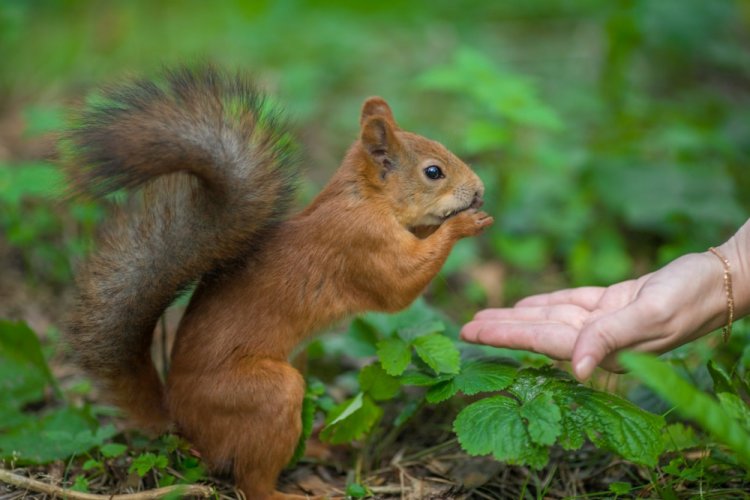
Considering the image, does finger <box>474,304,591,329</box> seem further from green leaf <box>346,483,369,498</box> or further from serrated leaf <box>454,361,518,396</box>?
green leaf <box>346,483,369,498</box>

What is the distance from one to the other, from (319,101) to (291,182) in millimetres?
2793

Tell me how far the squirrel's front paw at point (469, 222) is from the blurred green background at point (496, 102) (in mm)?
695

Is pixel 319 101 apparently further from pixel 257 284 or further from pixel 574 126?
pixel 257 284

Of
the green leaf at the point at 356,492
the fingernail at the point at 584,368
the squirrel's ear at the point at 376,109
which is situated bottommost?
the green leaf at the point at 356,492

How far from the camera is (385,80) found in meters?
5.18

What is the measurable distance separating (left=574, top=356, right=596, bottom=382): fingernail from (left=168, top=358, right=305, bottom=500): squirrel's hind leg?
0.76 meters

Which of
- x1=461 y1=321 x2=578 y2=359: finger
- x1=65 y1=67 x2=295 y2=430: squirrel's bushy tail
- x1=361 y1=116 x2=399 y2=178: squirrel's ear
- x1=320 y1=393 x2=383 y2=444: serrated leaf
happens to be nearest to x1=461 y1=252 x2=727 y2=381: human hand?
x1=461 y1=321 x2=578 y2=359: finger

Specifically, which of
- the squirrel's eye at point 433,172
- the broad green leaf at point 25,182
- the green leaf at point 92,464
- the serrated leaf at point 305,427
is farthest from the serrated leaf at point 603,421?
the broad green leaf at point 25,182

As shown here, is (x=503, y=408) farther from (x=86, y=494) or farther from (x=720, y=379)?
(x=86, y=494)

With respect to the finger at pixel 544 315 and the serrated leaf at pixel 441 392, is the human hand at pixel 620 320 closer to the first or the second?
the finger at pixel 544 315

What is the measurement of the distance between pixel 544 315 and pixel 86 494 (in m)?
1.32

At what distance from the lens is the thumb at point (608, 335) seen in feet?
5.68

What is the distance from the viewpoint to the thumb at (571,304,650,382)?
173cm

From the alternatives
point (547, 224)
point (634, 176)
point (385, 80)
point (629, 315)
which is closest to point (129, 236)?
point (629, 315)
